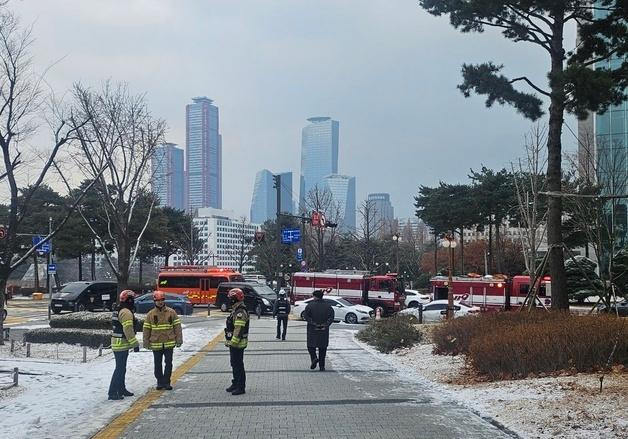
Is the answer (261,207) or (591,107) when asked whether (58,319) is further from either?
(261,207)

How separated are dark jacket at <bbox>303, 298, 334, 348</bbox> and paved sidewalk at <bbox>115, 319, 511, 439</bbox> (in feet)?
1.98

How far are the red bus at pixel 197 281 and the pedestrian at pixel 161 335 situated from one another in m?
36.1

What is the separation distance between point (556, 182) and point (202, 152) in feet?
337

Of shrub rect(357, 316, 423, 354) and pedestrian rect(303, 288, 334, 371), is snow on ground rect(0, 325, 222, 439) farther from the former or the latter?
shrub rect(357, 316, 423, 354)

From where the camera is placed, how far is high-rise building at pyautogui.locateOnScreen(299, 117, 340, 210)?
162 metres

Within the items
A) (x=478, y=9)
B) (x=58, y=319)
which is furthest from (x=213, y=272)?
(x=478, y=9)

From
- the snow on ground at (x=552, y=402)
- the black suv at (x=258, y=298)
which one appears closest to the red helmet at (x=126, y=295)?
the snow on ground at (x=552, y=402)

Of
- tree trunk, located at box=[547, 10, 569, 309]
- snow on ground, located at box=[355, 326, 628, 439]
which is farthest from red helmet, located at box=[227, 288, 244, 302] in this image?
tree trunk, located at box=[547, 10, 569, 309]

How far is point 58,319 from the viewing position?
21375 mm

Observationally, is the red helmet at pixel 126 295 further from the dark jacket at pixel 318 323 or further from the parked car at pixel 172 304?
the parked car at pixel 172 304

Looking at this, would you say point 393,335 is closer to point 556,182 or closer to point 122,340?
point 556,182

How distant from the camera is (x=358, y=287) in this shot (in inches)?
1751

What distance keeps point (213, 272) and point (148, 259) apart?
99.2ft

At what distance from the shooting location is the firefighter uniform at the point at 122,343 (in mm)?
10000
